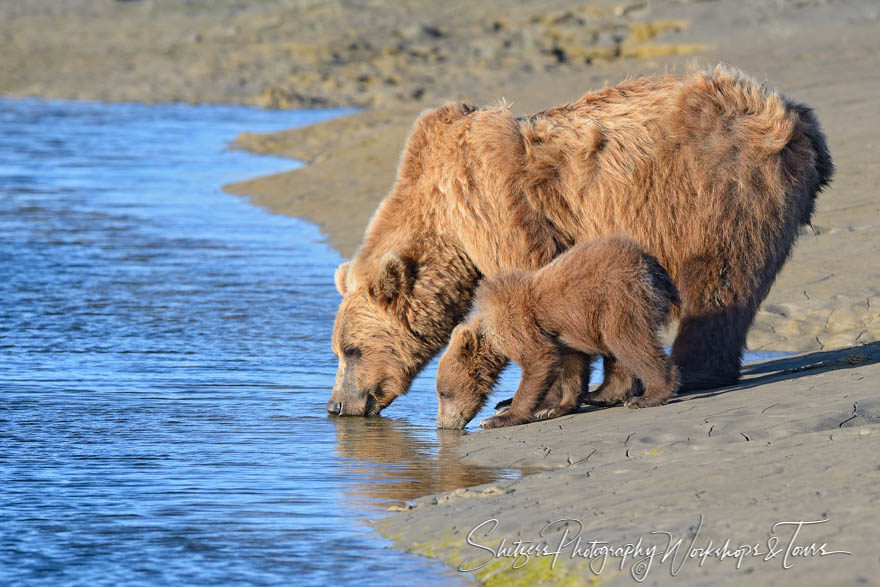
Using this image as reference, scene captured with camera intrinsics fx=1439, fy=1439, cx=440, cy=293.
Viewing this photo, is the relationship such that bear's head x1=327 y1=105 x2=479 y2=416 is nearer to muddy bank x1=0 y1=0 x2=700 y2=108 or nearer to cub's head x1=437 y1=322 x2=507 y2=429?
cub's head x1=437 y1=322 x2=507 y2=429

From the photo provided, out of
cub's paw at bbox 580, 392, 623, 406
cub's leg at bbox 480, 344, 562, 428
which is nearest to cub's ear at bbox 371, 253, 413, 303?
cub's leg at bbox 480, 344, 562, 428

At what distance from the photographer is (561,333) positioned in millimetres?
7246

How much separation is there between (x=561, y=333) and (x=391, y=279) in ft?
3.29

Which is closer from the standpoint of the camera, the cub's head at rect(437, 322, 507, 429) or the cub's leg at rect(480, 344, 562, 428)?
the cub's leg at rect(480, 344, 562, 428)

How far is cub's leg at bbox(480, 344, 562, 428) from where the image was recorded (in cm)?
724

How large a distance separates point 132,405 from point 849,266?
5366 millimetres

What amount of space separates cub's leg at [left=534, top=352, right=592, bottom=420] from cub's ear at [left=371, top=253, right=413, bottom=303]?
95 centimetres

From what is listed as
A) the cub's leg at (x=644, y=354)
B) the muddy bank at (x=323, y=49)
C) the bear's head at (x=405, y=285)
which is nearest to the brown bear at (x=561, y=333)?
the cub's leg at (x=644, y=354)

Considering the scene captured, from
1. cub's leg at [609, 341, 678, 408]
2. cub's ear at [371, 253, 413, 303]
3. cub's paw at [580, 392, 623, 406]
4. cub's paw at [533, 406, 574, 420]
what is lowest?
cub's paw at [580, 392, 623, 406]

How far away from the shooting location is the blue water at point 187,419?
5367 millimetres

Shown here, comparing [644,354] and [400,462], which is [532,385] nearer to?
[644,354]

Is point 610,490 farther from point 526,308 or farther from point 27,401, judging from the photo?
point 27,401

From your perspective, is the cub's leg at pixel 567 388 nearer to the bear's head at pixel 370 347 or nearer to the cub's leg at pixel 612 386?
the cub's leg at pixel 612 386

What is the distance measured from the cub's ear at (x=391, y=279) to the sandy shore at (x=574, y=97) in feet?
3.28
